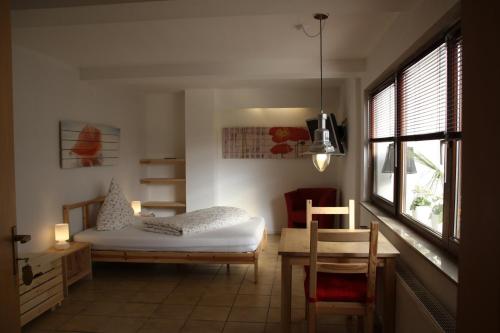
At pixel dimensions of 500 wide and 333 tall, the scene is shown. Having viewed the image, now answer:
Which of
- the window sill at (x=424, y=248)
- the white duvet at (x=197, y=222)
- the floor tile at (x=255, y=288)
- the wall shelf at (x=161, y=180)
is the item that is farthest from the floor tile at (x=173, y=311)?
the wall shelf at (x=161, y=180)

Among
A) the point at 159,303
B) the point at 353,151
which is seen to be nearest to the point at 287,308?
the point at 159,303

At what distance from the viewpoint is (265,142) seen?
600 cm

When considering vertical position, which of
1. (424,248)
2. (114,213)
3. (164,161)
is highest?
(164,161)

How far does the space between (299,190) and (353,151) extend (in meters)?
1.67

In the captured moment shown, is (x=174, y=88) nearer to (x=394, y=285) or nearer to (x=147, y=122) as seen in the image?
(x=147, y=122)

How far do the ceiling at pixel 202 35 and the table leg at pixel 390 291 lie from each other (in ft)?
5.60

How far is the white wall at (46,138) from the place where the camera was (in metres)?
3.37

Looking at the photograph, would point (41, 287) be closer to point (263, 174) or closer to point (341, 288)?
point (341, 288)

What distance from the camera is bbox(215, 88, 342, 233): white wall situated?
5.97 metres

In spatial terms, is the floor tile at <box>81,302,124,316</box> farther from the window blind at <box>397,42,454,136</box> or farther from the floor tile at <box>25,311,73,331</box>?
the window blind at <box>397,42,454,136</box>

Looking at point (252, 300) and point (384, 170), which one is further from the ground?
point (384, 170)

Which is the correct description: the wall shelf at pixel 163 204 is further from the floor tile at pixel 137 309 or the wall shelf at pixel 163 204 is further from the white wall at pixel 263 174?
the floor tile at pixel 137 309

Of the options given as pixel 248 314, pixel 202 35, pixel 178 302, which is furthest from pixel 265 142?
pixel 248 314

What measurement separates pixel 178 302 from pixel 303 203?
116 inches
